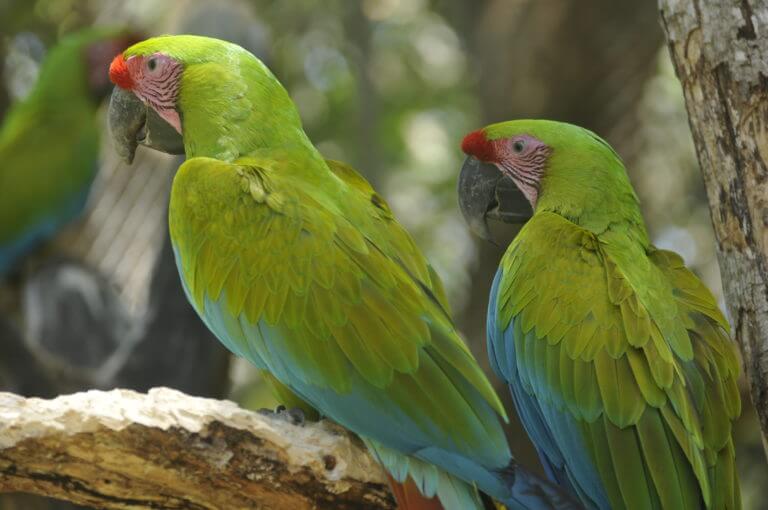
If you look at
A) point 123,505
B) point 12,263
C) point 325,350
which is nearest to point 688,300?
point 325,350

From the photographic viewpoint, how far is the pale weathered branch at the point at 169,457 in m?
1.45

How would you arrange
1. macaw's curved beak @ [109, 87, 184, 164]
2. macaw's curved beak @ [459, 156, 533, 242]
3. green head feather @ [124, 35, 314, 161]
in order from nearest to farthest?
green head feather @ [124, 35, 314, 161] < macaw's curved beak @ [109, 87, 184, 164] < macaw's curved beak @ [459, 156, 533, 242]

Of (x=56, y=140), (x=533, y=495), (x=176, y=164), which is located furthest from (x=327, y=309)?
(x=56, y=140)

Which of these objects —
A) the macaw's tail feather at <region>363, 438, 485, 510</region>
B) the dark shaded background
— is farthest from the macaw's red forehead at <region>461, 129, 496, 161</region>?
the dark shaded background

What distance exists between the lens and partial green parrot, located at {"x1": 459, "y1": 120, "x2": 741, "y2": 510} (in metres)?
1.56

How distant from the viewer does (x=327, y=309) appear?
5.11 feet

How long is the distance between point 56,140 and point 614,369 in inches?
88.5

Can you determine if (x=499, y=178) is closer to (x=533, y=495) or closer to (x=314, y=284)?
(x=314, y=284)

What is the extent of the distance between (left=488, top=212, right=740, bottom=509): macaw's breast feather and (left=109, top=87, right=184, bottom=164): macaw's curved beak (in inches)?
26.5

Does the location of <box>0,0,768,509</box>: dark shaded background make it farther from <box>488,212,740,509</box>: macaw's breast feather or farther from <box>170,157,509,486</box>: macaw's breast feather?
<box>170,157,509,486</box>: macaw's breast feather

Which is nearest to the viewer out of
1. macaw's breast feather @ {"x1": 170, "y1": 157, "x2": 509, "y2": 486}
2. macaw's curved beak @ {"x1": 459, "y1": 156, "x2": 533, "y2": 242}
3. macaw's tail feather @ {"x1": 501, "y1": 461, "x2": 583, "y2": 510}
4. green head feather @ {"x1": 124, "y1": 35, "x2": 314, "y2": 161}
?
macaw's tail feather @ {"x1": 501, "y1": 461, "x2": 583, "y2": 510}

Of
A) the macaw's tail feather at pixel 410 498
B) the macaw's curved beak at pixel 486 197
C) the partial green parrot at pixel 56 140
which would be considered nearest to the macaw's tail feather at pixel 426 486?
the macaw's tail feather at pixel 410 498

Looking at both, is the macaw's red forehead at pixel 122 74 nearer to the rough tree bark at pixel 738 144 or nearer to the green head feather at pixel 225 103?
the green head feather at pixel 225 103

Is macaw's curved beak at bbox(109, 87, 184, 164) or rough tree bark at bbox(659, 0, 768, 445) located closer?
rough tree bark at bbox(659, 0, 768, 445)
